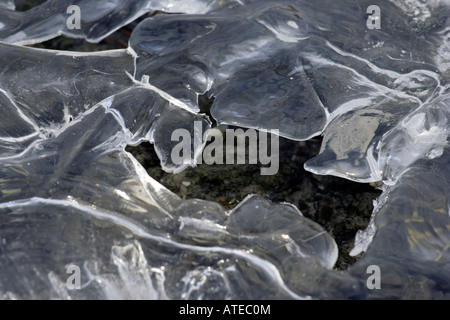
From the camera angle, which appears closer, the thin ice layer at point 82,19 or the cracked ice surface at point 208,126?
the cracked ice surface at point 208,126

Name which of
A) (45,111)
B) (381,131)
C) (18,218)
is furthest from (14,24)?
(381,131)

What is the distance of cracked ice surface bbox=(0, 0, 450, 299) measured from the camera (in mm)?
1311

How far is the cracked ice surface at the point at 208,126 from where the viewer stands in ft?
4.30

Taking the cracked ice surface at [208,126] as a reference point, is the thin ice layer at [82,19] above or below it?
above

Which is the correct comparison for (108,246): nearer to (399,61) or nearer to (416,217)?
(416,217)

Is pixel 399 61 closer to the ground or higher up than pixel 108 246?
higher up

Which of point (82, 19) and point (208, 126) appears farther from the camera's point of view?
point (82, 19)

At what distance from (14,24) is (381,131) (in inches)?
45.7

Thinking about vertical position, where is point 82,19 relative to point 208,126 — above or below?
above

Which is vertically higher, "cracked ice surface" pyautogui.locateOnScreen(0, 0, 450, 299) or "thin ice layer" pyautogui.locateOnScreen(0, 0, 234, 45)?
"thin ice layer" pyautogui.locateOnScreen(0, 0, 234, 45)

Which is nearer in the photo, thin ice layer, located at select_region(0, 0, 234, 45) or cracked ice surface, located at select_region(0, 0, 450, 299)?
cracked ice surface, located at select_region(0, 0, 450, 299)

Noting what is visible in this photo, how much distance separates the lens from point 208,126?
167cm

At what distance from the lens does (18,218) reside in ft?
4.55
